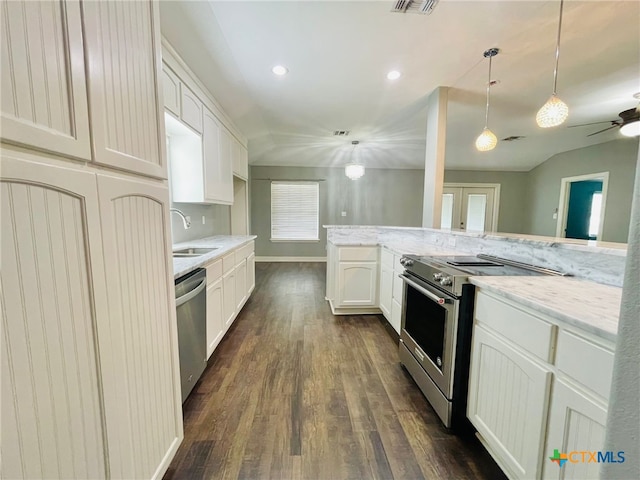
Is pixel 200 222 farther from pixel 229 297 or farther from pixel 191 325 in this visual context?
pixel 191 325

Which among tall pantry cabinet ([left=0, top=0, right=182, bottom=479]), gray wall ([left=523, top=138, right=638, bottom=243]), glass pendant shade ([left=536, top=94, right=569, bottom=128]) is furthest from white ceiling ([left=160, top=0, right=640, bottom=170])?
tall pantry cabinet ([left=0, top=0, right=182, bottom=479])

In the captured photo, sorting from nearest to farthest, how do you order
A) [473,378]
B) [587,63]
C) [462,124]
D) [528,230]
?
[473,378] → [587,63] → [462,124] → [528,230]

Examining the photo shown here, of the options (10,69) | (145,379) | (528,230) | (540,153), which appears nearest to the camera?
(10,69)

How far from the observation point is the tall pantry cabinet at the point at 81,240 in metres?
0.55

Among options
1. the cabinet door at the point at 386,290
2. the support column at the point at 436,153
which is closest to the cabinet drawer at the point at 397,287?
the cabinet door at the point at 386,290

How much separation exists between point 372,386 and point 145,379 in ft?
4.88

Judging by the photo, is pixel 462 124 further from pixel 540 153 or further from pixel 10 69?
pixel 10 69

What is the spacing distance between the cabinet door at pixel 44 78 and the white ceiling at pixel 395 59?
1.46 metres

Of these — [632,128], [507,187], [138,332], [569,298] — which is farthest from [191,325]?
[507,187]

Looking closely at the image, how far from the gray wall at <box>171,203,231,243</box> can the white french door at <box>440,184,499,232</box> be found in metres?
5.68

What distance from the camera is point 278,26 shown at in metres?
1.97

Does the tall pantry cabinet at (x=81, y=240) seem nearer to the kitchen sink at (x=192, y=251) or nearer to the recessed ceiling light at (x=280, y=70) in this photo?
the kitchen sink at (x=192, y=251)

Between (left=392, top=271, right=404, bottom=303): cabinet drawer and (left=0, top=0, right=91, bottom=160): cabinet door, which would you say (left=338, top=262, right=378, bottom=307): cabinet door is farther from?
(left=0, top=0, right=91, bottom=160): cabinet door

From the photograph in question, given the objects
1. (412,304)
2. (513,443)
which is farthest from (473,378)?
(412,304)
